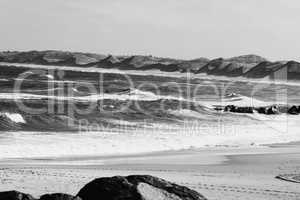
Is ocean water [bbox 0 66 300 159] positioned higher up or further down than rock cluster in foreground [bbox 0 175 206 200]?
further down

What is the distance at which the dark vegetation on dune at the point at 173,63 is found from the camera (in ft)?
422

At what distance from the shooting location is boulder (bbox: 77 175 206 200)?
26.5ft

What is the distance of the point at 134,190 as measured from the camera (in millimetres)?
8094

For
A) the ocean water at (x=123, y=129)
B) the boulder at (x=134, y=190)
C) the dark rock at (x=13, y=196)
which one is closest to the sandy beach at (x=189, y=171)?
the ocean water at (x=123, y=129)

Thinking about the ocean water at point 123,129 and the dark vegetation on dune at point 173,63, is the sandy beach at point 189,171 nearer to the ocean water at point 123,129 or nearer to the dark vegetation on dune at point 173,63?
the ocean water at point 123,129

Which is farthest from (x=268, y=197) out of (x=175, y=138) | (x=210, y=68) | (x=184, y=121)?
(x=210, y=68)

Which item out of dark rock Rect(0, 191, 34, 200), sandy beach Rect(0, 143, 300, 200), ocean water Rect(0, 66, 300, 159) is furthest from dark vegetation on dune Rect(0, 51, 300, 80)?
dark rock Rect(0, 191, 34, 200)

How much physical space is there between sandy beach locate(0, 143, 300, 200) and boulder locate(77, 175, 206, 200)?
243 cm

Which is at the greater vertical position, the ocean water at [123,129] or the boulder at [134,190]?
the boulder at [134,190]

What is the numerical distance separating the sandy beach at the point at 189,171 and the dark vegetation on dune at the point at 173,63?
102 metres

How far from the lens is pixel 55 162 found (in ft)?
53.7

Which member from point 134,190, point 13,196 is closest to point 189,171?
point 134,190

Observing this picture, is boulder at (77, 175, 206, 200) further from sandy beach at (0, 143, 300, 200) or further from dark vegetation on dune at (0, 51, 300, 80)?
dark vegetation on dune at (0, 51, 300, 80)

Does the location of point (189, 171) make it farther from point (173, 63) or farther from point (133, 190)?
point (173, 63)
